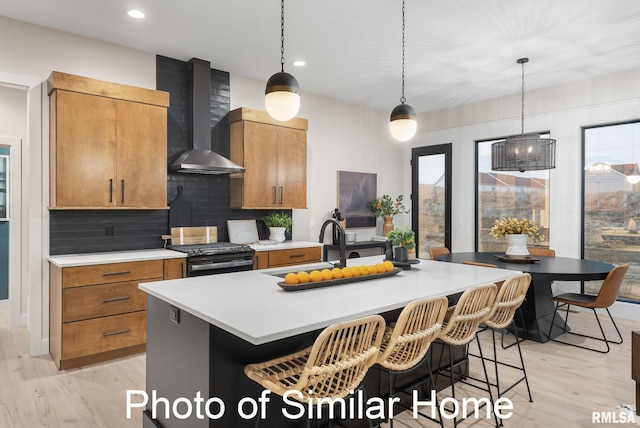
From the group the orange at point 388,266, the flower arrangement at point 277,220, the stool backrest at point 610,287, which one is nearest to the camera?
the orange at point 388,266

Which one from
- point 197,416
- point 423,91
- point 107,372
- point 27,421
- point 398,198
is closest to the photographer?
point 197,416

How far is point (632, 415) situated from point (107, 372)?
3743 mm

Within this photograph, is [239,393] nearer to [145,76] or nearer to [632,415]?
[632,415]

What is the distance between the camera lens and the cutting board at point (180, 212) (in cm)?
433

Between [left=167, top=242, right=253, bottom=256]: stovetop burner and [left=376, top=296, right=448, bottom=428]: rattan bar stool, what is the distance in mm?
2404

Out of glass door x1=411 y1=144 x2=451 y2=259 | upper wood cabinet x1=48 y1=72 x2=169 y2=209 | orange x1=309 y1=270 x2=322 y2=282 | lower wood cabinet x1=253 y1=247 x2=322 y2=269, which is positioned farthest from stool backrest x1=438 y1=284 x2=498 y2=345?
glass door x1=411 y1=144 x2=451 y2=259

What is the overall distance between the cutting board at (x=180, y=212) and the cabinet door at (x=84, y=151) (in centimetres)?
72

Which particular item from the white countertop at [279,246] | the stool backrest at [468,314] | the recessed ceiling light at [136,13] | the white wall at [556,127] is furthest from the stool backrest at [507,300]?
the recessed ceiling light at [136,13]

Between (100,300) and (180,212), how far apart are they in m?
1.29

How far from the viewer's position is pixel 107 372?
3262mm

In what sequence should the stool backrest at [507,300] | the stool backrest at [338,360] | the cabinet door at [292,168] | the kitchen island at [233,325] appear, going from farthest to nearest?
the cabinet door at [292,168] < the stool backrest at [507,300] < the kitchen island at [233,325] < the stool backrest at [338,360]

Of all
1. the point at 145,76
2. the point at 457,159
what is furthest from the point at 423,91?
the point at 145,76

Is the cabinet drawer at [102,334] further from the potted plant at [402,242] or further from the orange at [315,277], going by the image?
the potted plant at [402,242]

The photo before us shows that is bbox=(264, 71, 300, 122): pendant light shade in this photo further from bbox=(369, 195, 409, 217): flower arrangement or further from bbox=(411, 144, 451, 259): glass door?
bbox=(411, 144, 451, 259): glass door
